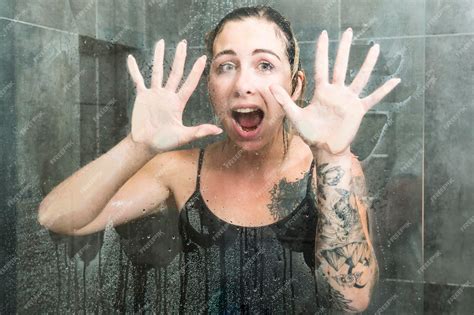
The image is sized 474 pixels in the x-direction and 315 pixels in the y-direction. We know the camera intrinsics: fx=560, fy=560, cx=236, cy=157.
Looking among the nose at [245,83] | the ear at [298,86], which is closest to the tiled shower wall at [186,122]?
the ear at [298,86]

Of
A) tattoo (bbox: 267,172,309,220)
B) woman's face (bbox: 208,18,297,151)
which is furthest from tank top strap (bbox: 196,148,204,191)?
tattoo (bbox: 267,172,309,220)

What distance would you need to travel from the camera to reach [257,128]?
157 cm

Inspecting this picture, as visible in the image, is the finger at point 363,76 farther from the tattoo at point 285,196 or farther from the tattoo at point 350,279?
the tattoo at point 350,279

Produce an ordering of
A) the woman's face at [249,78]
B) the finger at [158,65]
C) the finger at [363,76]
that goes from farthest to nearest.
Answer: the finger at [158,65] → the woman's face at [249,78] → the finger at [363,76]

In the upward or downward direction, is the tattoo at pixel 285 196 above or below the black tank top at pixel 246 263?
above

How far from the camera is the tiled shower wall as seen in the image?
145cm

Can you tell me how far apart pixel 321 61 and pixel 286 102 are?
0.14 metres

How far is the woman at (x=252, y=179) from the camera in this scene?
1.47 m

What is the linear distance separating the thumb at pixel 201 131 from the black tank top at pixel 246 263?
6 centimetres

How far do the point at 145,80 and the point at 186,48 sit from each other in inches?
6.5

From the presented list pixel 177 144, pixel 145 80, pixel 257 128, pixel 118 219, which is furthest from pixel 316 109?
pixel 118 219

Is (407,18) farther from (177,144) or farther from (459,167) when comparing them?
(177,144)

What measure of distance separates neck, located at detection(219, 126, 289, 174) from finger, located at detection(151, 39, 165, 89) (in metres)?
0.27

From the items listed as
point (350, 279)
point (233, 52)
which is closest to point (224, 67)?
point (233, 52)
